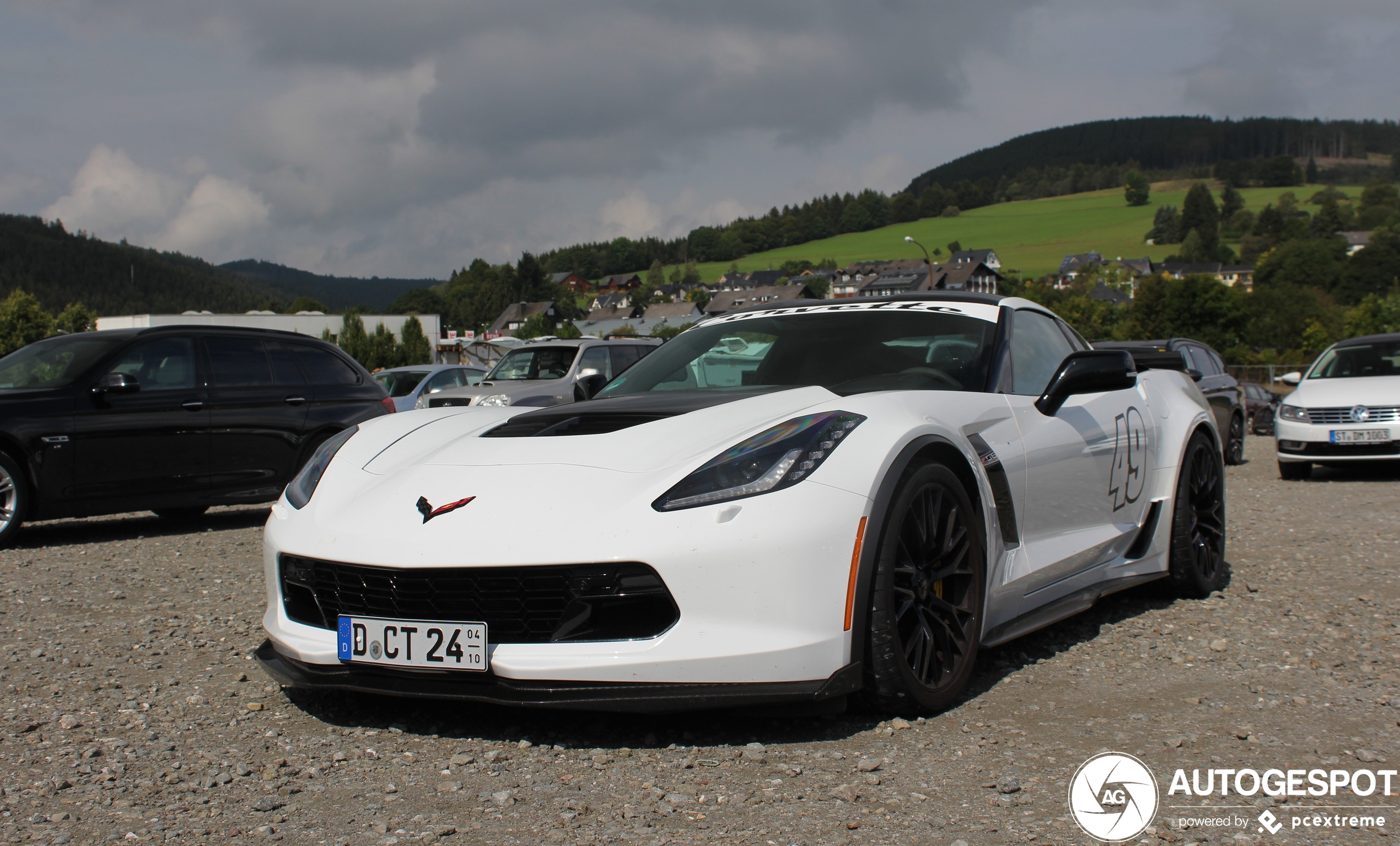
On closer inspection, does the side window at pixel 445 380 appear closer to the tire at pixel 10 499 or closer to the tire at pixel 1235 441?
the tire at pixel 10 499

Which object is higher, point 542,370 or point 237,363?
point 237,363

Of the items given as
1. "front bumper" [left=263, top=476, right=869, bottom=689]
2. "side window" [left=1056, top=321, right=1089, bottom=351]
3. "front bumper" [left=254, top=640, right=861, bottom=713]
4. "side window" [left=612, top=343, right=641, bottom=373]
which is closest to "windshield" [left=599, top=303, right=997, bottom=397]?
"side window" [left=1056, top=321, right=1089, bottom=351]

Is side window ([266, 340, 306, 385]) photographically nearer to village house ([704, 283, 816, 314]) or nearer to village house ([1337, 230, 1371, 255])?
village house ([1337, 230, 1371, 255])

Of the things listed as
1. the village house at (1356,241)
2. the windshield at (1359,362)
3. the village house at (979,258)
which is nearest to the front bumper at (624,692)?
the windshield at (1359,362)

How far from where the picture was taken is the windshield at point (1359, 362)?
11.6 m

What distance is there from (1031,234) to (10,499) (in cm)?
13855

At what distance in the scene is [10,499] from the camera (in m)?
7.37

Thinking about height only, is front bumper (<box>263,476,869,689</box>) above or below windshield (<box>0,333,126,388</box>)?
below

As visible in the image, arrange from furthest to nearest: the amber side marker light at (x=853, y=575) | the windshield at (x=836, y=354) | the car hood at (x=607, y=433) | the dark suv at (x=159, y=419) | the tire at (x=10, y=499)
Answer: the dark suv at (x=159, y=419), the tire at (x=10, y=499), the windshield at (x=836, y=354), the car hood at (x=607, y=433), the amber side marker light at (x=853, y=575)

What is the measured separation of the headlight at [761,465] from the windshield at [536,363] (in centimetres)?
1206

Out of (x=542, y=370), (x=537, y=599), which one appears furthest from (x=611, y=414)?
(x=542, y=370)

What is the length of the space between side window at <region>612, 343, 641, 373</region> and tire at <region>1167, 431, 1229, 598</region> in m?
11.0

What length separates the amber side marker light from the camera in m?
2.90

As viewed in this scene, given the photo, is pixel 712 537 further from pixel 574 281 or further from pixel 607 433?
pixel 574 281
